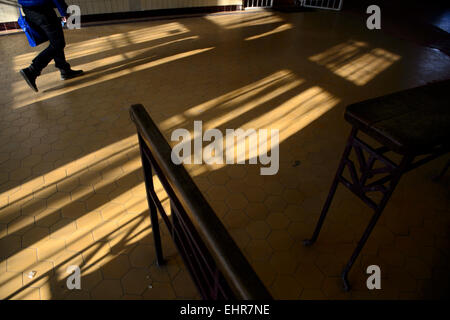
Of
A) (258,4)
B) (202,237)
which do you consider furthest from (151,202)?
(258,4)

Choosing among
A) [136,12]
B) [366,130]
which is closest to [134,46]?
[136,12]

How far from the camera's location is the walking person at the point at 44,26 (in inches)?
168

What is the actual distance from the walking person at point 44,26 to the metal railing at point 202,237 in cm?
375

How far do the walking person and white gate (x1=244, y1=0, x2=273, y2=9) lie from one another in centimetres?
595

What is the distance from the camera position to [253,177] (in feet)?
10.9

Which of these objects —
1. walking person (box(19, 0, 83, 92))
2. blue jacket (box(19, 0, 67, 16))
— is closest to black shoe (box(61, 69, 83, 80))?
walking person (box(19, 0, 83, 92))

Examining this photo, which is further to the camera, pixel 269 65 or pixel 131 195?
pixel 269 65

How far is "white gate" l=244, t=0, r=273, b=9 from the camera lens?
29.8 ft

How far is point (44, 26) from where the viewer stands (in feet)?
14.5

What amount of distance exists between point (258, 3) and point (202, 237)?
9805mm

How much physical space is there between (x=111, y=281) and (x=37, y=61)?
3.76m
